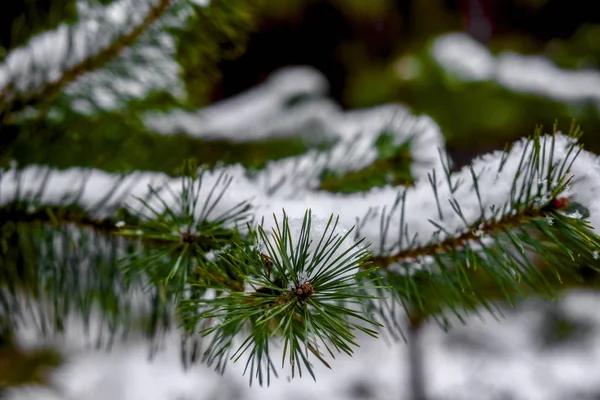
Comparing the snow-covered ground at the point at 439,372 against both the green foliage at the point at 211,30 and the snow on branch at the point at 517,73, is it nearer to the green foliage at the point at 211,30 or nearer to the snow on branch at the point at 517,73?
the snow on branch at the point at 517,73

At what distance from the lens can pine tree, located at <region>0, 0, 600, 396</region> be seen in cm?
32

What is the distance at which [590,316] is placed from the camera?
74.5 inches

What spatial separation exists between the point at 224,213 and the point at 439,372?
189 cm

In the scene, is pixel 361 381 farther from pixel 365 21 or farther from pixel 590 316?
pixel 365 21

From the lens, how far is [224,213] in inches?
14.8

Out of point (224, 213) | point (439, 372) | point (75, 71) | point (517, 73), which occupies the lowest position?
point (439, 372)

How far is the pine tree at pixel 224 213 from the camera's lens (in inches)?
12.4

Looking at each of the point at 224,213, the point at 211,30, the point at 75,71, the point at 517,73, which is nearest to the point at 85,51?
the point at 75,71

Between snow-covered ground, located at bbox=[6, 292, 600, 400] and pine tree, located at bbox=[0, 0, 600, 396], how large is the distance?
4.29 feet

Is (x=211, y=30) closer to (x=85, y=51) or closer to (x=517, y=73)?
(x=85, y=51)

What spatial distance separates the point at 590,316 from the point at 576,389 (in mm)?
332

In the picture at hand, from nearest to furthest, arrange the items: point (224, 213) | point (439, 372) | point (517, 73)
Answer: point (224, 213)
point (517, 73)
point (439, 372)

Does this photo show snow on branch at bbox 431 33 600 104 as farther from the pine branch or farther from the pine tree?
the pine branch

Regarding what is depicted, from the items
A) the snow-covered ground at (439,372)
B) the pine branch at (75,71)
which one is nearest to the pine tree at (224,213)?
the pine branch at (75,71)
